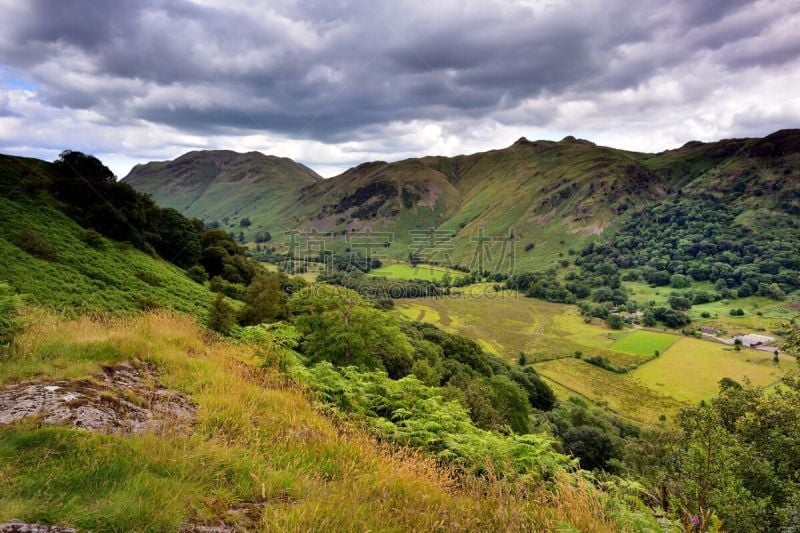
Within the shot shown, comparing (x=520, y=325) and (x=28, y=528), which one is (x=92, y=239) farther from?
(x=520, y=325)

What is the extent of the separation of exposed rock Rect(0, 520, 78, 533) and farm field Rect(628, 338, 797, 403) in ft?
298

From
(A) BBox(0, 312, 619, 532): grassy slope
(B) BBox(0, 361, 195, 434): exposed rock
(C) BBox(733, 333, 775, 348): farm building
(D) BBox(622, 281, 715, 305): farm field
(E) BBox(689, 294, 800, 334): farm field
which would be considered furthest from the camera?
(D) BBox(622, 281, 715, 305): farm field

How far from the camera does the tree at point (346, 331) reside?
27.8 metres

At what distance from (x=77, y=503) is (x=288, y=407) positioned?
3.89 meters

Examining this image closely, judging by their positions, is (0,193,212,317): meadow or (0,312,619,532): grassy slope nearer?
(0,312,619,532): grassy slope

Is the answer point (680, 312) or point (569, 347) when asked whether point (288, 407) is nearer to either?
point (569, 347)

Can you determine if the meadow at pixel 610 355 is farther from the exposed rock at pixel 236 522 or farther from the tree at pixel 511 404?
the exposed rock at pixel 236 522

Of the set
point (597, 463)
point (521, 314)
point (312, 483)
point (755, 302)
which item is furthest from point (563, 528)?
point (755, 302)

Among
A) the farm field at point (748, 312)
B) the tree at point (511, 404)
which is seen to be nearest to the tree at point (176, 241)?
the tree at point (511, 404)

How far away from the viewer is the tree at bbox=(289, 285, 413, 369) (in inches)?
1093

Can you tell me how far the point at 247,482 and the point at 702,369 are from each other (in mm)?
108180

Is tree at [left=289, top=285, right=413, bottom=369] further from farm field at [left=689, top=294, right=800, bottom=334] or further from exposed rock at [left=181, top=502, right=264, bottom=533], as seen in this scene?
farm field at [left=689, top=294, right=800, bottom=334]

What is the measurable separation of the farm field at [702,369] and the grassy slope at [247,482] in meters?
86.7

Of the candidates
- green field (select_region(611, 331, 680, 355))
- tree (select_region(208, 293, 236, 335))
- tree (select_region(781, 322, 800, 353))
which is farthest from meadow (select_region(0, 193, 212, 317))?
green field (select_region(611, 331, 680, 355))
